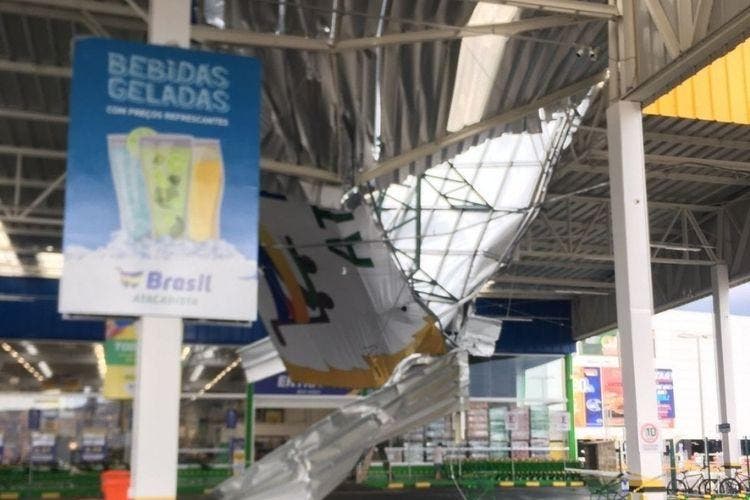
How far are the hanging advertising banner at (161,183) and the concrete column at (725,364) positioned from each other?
54.3 feet

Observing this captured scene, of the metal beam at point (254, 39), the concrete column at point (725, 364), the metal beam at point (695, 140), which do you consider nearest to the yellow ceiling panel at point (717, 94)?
the metal beam at point (695, 140)

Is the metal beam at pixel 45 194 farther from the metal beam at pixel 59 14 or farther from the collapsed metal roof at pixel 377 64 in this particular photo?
the metal beam at pixel 59 14

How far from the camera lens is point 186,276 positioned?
8133mm

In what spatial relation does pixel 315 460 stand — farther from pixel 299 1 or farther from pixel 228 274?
pixel 299 1

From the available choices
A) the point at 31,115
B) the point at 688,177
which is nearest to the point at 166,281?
the point at 31,115

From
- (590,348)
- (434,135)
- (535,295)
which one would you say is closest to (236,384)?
(535,295)

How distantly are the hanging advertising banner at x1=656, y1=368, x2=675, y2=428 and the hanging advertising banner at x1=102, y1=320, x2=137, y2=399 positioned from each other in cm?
3469

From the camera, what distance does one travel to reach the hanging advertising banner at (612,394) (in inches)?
1777

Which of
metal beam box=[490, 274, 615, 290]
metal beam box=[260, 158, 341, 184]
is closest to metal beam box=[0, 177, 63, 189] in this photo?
metal beam box=[260, 158, 341, 184]

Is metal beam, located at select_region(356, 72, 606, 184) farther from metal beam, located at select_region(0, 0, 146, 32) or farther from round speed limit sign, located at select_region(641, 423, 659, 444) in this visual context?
round speed limit sign, located at select_region(641, 423, 659, 444)

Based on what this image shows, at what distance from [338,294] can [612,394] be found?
35595 mm

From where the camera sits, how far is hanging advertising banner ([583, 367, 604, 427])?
44.5m

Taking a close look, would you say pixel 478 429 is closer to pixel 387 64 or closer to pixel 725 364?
pixel 725 364

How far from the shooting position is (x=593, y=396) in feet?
148
